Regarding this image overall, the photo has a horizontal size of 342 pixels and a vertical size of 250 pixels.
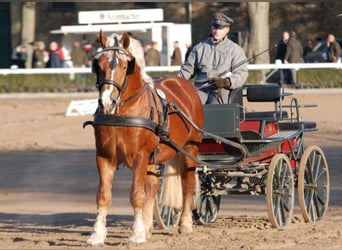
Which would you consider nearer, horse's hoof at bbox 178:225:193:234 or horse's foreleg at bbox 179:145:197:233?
horse's hoof at bbox 178:225:193:234

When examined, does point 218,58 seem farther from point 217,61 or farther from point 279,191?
point 279,191

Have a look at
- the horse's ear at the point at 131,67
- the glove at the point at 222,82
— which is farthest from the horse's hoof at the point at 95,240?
the glove at the point at 222,82

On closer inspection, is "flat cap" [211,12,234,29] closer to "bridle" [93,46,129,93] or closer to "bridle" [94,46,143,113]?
"bridle" [94,46,143,113]

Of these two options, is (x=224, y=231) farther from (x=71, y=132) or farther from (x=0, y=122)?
(x=0, y=122)

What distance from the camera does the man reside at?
37.3 ft

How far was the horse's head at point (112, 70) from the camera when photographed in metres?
9.34

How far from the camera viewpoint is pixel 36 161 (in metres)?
18.2

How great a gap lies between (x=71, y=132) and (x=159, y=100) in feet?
38.6

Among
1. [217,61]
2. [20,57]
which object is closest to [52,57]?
[20,57]

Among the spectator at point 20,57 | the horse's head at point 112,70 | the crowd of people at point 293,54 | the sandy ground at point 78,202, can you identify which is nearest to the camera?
the horse's head at point 112,70

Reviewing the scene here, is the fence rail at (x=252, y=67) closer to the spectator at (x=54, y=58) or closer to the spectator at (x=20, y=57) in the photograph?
the spectator at (x=54, y=58)

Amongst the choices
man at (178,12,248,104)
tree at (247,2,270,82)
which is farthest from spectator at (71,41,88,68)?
man at (178,12,248,104)

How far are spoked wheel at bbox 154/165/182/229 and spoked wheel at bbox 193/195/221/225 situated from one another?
23 centimetres

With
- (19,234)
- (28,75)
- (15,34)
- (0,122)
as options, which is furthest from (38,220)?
(15,34)
